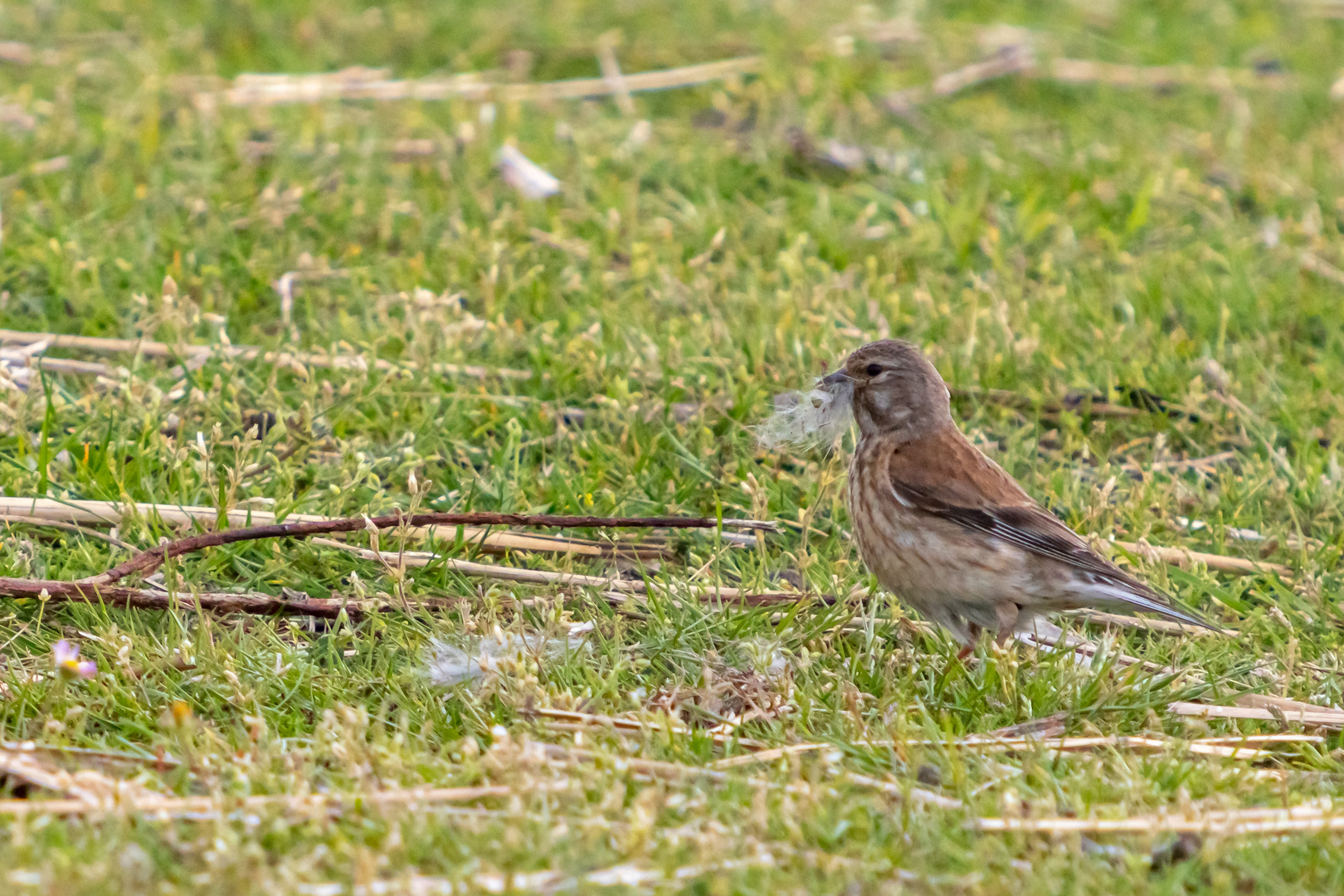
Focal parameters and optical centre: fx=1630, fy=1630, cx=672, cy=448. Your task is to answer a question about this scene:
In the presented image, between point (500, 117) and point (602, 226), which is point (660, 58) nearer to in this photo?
point (500, 117)

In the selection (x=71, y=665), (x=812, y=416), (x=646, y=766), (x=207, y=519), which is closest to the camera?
(x=646, y=766)

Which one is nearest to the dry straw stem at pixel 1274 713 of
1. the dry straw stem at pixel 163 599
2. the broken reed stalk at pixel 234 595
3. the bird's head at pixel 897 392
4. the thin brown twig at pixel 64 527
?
the bird's head at pixel 897 392

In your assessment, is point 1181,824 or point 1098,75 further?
point 1098,75

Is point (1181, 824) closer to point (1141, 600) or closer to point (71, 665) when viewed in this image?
point (1141, 600)

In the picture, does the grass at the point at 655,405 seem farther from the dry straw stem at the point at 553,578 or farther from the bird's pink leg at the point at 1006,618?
the bird's pink leg at the point at 1006,618

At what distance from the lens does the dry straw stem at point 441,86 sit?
8820 mm

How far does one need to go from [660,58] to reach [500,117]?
1.60 meters

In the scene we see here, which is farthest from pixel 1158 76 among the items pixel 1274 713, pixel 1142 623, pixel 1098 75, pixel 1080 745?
pixel 1080 745

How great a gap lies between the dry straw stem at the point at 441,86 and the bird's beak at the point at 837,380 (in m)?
4.19

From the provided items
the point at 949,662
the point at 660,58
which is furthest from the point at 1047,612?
the point at 660,58

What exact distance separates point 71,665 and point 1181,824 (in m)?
2.67

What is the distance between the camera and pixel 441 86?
30.1ft

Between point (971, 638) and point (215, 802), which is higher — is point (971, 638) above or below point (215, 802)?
below

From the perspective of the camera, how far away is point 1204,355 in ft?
22.3
